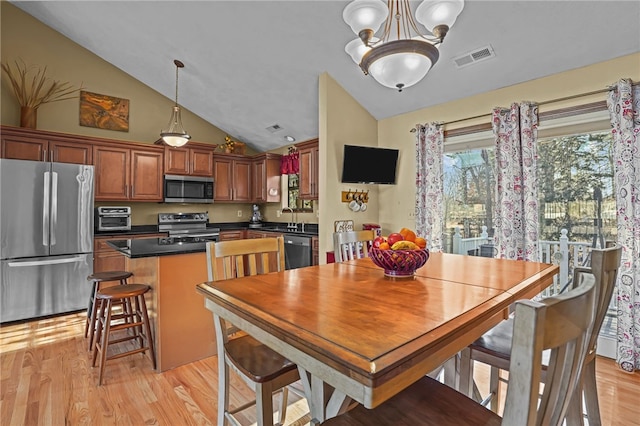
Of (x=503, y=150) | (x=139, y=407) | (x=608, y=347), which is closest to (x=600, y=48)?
(x=503, y=150)

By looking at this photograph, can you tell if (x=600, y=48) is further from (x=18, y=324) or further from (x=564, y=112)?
(x=18, y=324)

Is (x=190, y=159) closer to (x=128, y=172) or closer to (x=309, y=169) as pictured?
(x=128, y=172)

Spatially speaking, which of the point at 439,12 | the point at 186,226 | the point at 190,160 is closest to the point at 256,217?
the point at 186,226

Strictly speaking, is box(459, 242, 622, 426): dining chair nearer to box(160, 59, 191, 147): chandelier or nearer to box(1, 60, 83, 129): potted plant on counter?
box(160, 59, 191, 147): chandelier

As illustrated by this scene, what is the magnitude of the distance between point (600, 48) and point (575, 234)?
158 centimetres

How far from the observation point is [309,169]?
4652 mm

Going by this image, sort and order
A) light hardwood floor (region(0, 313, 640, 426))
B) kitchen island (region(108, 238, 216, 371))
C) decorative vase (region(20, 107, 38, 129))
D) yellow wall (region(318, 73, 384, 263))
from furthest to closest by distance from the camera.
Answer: decorative vase (region(20, 107, 38, 129)) → yellow wall (region(318, 73, 384, 263)) → kitchen island (region(108, 238, 216, 371)) → light hardwood floor (region(0, 313, 640, 426))

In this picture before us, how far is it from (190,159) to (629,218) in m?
5.26

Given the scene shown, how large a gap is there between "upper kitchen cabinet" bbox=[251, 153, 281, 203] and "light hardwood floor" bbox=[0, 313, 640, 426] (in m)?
3.40

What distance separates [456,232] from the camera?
3885 millimetres

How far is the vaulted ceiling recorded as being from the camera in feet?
8.37

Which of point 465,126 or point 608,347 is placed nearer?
point 608,347

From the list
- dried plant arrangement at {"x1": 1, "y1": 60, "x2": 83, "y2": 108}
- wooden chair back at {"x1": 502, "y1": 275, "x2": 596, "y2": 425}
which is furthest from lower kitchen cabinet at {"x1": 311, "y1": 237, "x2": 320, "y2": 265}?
dried plant arrangement at {"x1": 1, "y1": 60, "x2": 83, "y2": 108}

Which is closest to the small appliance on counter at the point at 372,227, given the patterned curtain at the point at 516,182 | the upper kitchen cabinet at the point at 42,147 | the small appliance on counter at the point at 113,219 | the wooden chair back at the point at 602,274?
the patterned curtain at the point at 516,182
